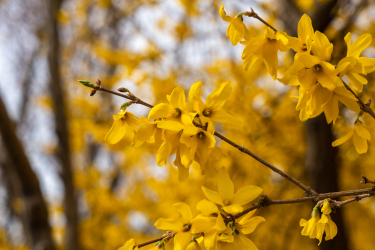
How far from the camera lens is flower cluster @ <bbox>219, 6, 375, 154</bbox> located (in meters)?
0.82

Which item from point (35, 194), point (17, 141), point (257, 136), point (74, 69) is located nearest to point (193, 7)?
point (257, 136)

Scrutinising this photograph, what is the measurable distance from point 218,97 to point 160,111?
19 centimetres

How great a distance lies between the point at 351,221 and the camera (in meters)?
4.15

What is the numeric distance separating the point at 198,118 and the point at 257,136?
2126mm

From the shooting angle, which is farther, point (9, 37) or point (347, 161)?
point (9, 37)

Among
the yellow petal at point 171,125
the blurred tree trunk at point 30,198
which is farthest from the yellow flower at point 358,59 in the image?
the blurred tree trunk at point 30,198

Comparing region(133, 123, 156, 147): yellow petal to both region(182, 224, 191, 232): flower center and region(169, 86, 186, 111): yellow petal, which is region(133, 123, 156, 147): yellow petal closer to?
region(169, 86, 186, 111): yellow petal

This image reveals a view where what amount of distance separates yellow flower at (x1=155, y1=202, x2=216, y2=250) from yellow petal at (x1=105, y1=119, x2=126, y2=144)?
0.31 meters

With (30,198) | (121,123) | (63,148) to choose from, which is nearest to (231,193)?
(121,123)

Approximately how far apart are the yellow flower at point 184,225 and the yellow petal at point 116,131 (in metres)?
0.31

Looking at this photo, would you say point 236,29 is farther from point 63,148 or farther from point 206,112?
point 63,148

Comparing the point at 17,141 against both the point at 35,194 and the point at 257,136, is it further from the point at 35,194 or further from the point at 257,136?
the point at 257,136

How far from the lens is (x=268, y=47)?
94 cm

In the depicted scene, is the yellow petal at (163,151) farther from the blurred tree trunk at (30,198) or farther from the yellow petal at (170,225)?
the blurred tree trunk at (30,198)
